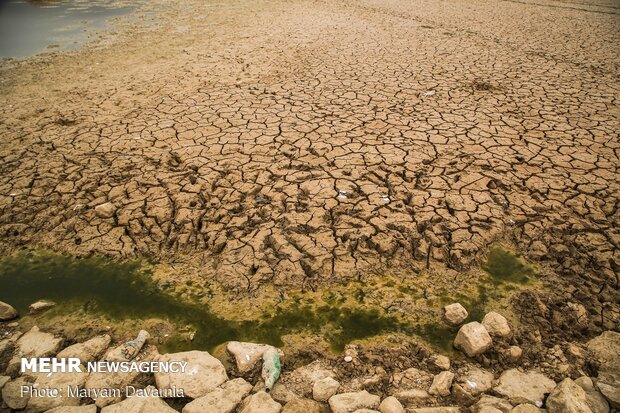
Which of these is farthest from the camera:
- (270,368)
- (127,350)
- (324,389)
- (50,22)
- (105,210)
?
(50,22)

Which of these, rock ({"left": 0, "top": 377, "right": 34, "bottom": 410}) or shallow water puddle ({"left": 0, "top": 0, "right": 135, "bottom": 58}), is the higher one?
shallow water puddle ({"left": 0, "top": 0, "right": 135, "bottom": 58})

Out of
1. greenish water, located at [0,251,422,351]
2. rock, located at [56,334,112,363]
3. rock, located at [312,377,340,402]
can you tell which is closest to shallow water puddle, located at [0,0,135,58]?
greenish water, located at [0,251,422,351]

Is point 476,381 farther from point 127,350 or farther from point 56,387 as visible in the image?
point 56,387

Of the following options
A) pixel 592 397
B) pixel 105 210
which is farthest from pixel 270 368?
pixel 105 210

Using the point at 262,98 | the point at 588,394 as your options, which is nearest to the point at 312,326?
the point at 588,394

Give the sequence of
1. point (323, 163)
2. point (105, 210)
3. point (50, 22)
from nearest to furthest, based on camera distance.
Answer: point (105, 210)
point (323, 163)
point (50, 22)

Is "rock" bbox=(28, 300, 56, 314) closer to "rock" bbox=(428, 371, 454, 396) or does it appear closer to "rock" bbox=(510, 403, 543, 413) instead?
"rock" bbox=(428, 371, 454, 396)
